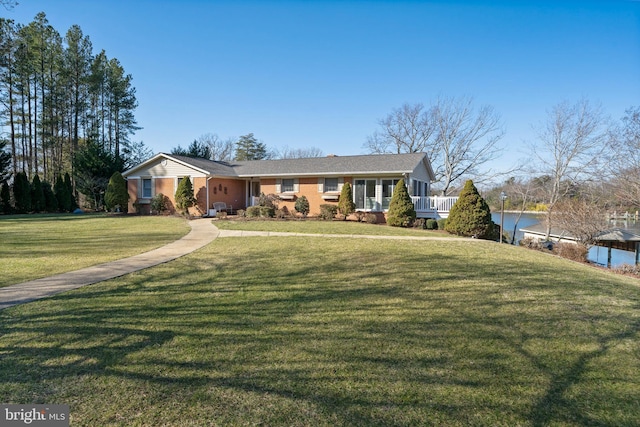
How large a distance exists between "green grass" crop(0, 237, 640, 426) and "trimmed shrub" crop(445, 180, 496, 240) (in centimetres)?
799

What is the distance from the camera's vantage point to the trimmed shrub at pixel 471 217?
13734 millimetres

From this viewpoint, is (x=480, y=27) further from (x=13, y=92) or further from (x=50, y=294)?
(x=13, y=92)

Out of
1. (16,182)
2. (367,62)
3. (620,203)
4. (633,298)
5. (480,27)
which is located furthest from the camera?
(16,182)

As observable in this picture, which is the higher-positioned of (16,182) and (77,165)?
(77,165)

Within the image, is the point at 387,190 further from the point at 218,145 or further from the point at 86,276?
the point at 218,145

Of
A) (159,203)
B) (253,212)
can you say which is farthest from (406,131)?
(159,203)

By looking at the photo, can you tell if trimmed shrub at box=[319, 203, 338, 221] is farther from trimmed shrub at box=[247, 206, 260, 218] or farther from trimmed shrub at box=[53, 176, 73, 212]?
trimmed shrub at box=[53, 176, 73, 212]

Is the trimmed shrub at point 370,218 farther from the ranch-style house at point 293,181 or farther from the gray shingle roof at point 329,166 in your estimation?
the gray shingle roof at point 329,166

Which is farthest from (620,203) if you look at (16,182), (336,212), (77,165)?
(16,182)

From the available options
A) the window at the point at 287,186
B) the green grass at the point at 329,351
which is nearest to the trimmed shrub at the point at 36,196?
the window at the point at 287,186

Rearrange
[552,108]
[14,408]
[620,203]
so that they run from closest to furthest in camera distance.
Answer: [14,408]
[620,203]
[552,108]

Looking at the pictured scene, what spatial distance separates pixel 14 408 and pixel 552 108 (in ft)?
97.6

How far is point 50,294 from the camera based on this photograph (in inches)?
185

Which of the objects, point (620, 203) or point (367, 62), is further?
point (367, 62)
